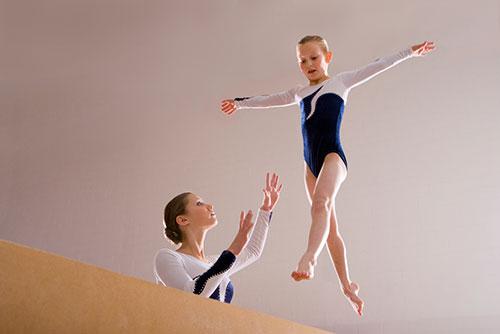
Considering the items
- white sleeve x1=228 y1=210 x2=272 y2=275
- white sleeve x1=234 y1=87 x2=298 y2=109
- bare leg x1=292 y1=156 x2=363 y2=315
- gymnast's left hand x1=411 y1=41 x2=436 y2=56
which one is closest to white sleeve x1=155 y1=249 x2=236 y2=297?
white sleeve x1=228 y1=210 x2=272 y2=275

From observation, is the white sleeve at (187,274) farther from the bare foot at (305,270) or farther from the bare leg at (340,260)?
the bare leg at (340,260)

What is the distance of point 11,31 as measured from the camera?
411 centimetres

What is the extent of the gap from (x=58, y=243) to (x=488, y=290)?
7.99 ft

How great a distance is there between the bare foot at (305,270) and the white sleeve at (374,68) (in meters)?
0.68

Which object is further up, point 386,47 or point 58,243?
point 386,47

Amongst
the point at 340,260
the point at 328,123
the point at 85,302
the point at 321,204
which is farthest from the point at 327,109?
the point at 85,302

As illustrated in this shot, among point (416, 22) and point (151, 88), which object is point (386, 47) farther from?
point (151, 88)

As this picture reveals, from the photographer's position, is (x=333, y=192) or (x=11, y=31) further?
(x=11, y=31)

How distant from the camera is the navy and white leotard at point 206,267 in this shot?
5.40ft

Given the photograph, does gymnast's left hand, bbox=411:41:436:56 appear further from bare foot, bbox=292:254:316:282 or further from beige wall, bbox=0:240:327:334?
beige wall, bbox=0:240:327:334

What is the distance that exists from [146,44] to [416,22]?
1.49m

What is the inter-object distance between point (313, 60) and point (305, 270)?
0.77m

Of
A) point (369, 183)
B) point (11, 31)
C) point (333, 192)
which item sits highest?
point (11, 31)

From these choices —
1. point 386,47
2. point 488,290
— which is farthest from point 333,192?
point 488,290
